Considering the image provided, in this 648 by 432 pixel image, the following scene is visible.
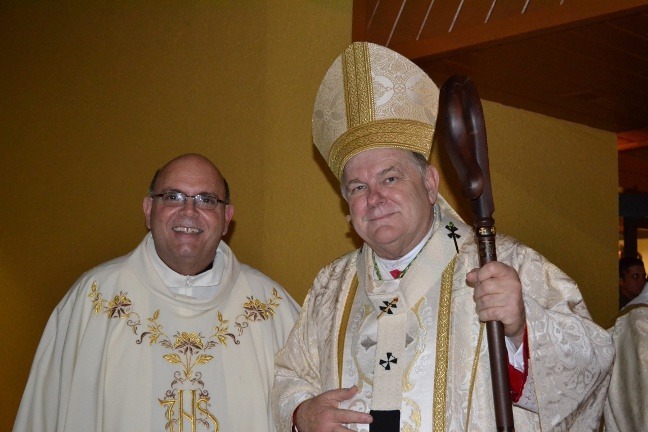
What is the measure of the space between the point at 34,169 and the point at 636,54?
435 centimetres

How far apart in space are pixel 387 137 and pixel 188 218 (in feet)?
3.56

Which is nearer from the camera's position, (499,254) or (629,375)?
(499,254)

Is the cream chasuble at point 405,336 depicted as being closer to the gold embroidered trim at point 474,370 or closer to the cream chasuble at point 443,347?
the cream chasuble at point 443,347

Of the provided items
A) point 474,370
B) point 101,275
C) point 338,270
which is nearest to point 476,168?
point 474,370

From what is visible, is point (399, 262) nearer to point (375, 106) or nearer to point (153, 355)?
point (375, 106)

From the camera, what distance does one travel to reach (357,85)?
3.17m

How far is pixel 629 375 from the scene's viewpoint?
423cm

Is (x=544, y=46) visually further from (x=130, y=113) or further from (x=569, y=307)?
(x=130, y=113)

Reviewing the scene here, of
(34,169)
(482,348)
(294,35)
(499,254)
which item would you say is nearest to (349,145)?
(499,254)

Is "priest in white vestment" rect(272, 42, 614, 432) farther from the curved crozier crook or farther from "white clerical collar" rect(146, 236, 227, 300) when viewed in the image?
"white clerical collar" rect(146, 236, 227, 300)

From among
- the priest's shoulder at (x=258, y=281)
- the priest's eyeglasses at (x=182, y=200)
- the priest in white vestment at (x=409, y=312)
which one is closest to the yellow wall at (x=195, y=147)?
the priest's shoulder at (x=258, y=281)

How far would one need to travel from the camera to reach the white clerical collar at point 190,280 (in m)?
3.82

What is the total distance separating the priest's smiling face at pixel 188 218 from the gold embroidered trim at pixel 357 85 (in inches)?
35.0

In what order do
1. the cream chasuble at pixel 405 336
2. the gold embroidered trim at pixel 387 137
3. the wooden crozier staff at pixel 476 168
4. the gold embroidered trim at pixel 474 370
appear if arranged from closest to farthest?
the wooden crozier staff at pixel 476 168, the gold embroidered trim at pixel 474 370, the cream chasuble at pixel 405 336, the gold embroidered trim at pixel 387 137
